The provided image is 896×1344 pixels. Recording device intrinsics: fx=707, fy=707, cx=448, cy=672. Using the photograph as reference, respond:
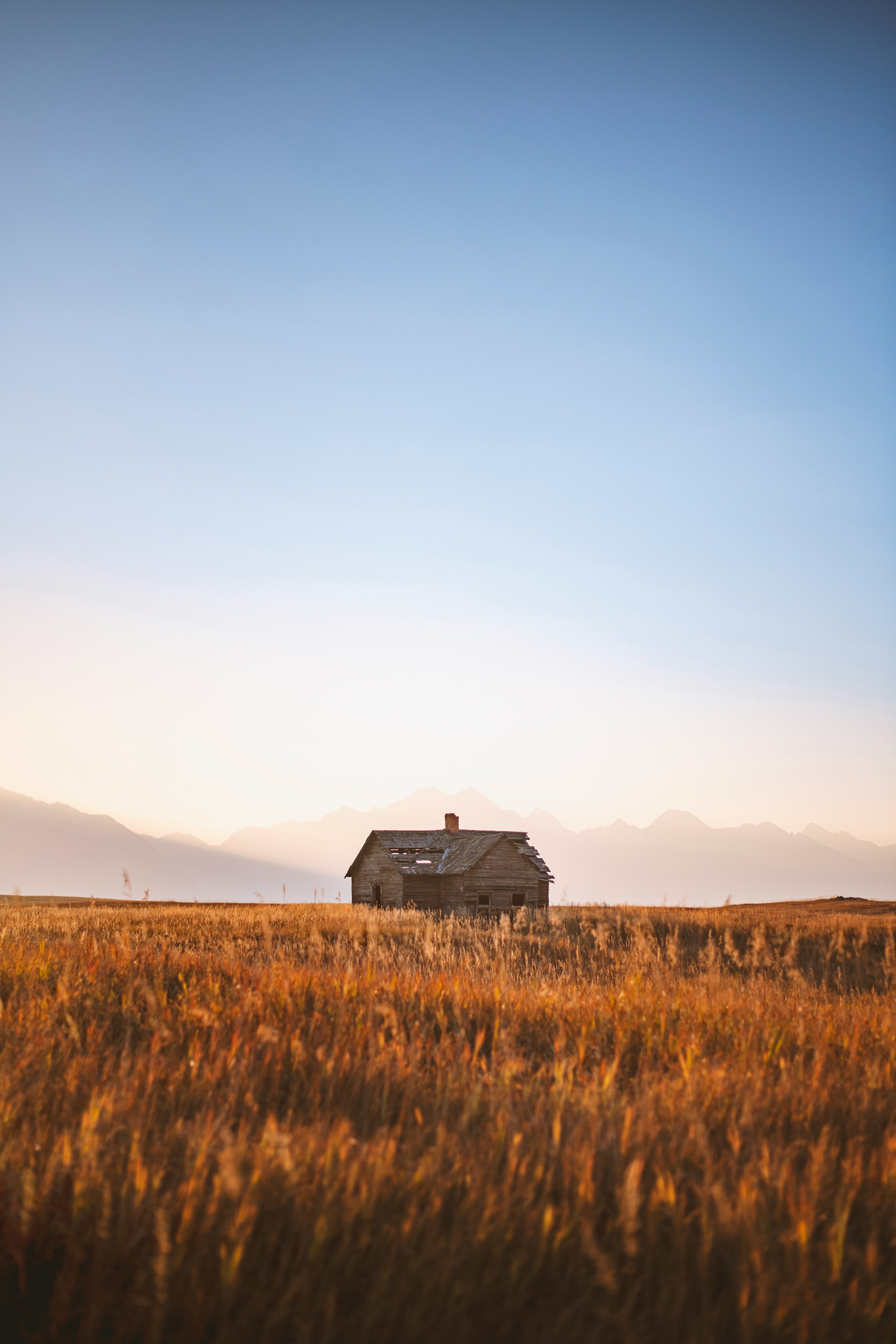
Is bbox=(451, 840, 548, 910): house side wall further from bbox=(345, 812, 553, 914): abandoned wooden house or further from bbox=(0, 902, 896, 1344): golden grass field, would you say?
bbox=(0, 902, 896, 1344): golden grass field

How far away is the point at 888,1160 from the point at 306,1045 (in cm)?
262

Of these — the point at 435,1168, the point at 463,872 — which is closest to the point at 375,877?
the point at 463,872

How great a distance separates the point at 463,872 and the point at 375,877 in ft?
22.1

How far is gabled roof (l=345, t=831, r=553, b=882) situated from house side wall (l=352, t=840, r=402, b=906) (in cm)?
66

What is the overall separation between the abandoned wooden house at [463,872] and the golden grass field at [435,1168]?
92.8 feet

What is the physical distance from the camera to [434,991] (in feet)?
16.2


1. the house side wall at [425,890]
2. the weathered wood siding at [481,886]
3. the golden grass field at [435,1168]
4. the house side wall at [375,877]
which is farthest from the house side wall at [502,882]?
the golden grass field at [435,1168]

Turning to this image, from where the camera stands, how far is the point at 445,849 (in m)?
34.7

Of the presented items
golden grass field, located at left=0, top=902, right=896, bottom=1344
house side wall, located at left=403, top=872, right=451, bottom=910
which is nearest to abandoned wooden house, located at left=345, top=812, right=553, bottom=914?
house side wall, located at left=403, top=872, right=451, bottom=910

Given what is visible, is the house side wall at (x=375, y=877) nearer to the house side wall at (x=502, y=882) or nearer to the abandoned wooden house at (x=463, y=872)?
the abandoned wooden house at (x=463, y=872)

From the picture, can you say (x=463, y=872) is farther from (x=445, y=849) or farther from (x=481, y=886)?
(x=445, y=849)

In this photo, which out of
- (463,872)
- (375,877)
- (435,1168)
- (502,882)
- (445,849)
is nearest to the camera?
(435,1168)

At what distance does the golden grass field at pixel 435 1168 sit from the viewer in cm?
194

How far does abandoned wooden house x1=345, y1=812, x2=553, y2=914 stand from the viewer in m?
32.3
